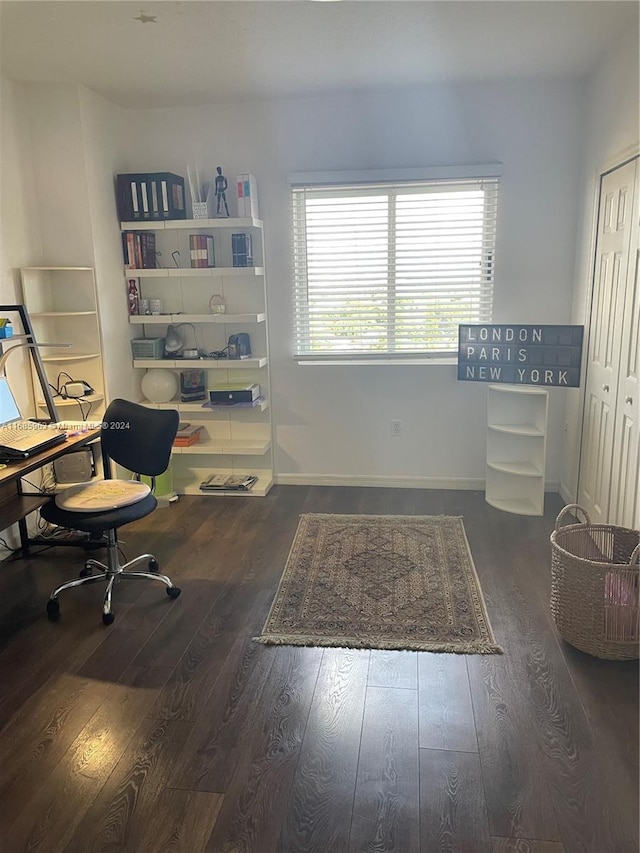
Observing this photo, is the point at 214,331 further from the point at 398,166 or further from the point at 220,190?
the point at 398,166

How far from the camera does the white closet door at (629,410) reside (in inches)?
117

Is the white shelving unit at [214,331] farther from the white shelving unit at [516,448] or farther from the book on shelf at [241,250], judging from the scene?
the white shelving unit at [516,448]

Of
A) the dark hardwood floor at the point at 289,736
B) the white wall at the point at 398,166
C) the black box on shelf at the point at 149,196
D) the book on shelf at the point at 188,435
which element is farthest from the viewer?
the book on shelf at the point at 188,435

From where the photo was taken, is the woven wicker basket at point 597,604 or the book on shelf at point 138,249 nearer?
the woven wicker basket at point 597,604

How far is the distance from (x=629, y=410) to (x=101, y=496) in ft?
8.75

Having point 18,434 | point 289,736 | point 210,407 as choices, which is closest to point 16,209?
point 18,434

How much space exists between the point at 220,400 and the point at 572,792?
3210 mm

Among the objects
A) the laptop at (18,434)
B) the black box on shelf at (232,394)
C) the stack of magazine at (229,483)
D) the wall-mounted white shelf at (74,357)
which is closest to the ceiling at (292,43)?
the wall-mounted white shelf at (74,357)

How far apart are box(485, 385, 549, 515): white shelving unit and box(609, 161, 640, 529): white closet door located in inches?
32.4

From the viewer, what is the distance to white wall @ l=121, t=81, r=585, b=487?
4.06 metres

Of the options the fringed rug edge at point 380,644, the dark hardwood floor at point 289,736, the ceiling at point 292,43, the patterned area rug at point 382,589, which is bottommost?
the dark hardwood floor at point 289,736

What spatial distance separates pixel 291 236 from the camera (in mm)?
4402

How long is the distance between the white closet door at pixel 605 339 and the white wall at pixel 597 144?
0.11 metres

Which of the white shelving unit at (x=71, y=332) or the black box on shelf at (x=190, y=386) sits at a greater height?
the white shelving unit at (x=71, y=332)
